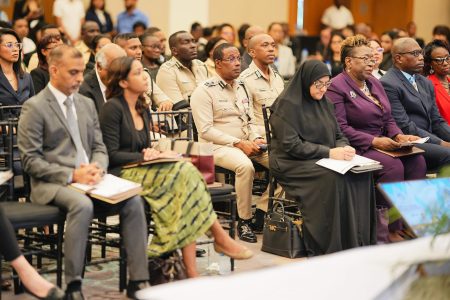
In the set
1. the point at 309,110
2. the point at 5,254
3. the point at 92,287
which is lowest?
the point at 92,287

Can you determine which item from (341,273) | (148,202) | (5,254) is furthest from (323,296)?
(148,202)

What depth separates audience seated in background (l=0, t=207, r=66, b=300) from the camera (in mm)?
4590

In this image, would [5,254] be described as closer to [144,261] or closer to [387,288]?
[144,261]

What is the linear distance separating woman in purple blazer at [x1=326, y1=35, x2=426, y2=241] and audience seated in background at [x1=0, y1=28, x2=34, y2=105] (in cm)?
238

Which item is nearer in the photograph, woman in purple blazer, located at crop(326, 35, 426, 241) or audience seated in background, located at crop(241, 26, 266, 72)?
woman in purple blazer, located at crop(326, 35, 426, 241)

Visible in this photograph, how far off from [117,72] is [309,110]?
1637 mm

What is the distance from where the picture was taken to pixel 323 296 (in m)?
2.24

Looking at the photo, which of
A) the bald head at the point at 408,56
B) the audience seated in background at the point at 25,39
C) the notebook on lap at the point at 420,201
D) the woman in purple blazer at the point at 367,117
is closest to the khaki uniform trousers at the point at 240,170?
the woman in purple blazer at the point at 367,117

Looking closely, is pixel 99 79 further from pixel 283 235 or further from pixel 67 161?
pixel 283 235

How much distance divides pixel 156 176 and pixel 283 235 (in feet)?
4.68

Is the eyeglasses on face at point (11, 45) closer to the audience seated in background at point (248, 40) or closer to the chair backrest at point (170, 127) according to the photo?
the chair backrest at point (170, 127)

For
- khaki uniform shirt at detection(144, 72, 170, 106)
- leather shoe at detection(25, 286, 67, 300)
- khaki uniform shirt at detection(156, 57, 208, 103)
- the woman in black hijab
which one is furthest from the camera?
khaki uniform shirt at detection(156, 57, 208, 103)

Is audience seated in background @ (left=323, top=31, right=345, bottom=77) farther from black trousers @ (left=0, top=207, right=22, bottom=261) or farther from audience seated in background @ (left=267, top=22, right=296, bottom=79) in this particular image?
black trousers @ (left=0, top=207, right=22, bottom=261)

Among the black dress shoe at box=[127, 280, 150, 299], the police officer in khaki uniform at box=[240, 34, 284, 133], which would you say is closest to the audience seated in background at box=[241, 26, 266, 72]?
the police officer in khaki uniform at box=[240, 34, 284, 133]
